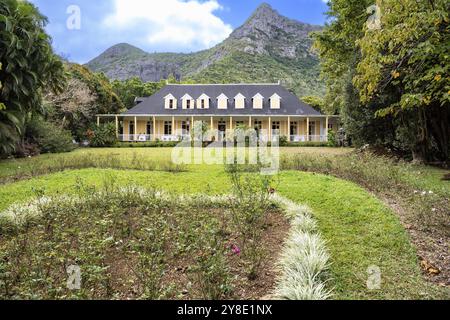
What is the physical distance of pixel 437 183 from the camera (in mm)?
9508

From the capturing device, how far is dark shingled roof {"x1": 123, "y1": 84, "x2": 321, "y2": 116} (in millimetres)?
32312

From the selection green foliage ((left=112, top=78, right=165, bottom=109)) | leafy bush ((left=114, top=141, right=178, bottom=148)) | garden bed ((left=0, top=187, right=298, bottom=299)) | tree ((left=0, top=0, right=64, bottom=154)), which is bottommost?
garden bed ((left=0, top=187, right=298, bottom=299))

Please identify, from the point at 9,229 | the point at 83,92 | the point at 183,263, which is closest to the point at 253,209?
the point at 183,263

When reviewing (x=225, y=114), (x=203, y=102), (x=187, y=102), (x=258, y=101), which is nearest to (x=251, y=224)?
(x=225, y=114)

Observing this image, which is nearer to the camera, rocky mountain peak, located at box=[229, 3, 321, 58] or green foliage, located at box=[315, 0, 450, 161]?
green foliage, located at box=[315, 0, 450, 161]

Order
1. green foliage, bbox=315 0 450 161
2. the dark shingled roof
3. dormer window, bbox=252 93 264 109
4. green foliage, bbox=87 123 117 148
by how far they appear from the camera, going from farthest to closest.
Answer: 1. dormer window, bbox=252 93 264 109
2. the dark shingled roof
3. green foliage, bbox=87 123 117 148
4. green foliage, bbox=315 0 450 161

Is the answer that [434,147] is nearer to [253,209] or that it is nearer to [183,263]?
[253,209]

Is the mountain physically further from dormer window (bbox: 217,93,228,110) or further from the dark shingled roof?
dormer window (bbox: 217,93,228,110)

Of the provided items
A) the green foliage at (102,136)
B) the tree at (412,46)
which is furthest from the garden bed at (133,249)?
the green foliage at (102,136)

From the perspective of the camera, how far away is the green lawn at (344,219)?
150 inches

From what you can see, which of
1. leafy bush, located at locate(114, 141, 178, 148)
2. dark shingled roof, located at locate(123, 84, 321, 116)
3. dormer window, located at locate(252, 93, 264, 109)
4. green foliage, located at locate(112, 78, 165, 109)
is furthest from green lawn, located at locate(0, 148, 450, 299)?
green foliage, located at locate(112, 78, 165, 109)

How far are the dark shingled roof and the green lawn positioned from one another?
22.0 m
